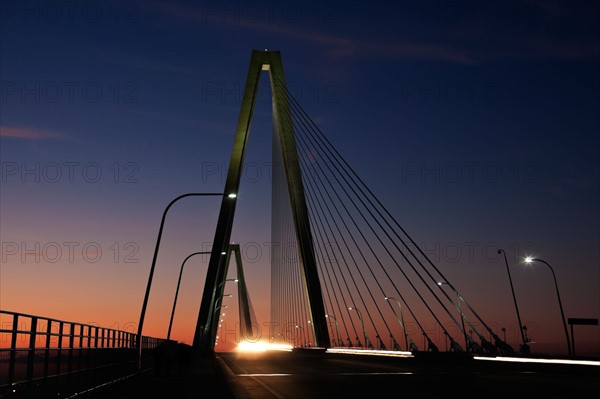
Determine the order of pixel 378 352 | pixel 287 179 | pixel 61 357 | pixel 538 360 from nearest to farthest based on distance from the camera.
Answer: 1. pixel 61 357
2. pixel 538 360
3. pixel 287 179
4. pixel 378 352

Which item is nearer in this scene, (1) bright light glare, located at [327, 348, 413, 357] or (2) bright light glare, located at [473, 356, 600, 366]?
(2) bright light glare, located at [473, 356, 600, 366]

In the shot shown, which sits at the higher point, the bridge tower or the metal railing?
the bridge tower

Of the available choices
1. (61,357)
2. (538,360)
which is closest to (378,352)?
(538,360)

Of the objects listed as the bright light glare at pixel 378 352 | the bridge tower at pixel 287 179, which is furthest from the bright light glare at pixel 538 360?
the bridge tower at pixel 287 179

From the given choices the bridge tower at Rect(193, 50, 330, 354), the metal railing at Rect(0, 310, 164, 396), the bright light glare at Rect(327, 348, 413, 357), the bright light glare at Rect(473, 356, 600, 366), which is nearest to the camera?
the metal railing at Rect(0, 310, 164, 396)

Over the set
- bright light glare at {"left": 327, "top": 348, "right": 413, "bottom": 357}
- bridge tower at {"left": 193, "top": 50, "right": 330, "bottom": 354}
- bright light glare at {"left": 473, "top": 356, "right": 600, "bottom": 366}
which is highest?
bridge tower at {"left": 193, "top": 50, "right": 330, "bottom": 354}

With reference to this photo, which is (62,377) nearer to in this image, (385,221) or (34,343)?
(34,343)

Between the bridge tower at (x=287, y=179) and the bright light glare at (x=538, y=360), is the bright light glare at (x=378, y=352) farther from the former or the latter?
the bright light glare at (x=538, y=360)

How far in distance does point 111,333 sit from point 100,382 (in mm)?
3939

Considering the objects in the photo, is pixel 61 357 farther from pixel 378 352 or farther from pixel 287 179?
pixel 378 352

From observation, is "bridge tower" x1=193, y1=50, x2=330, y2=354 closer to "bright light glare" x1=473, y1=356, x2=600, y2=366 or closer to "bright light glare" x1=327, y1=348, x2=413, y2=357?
"bright light glare" x1=327, y1=348, x2=413, y2=357

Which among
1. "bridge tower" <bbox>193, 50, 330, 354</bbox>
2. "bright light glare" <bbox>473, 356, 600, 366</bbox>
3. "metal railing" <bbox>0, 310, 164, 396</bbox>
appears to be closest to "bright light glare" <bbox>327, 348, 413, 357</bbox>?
"bridge tower" <bbox>193, 50, 330, 354</bbox>

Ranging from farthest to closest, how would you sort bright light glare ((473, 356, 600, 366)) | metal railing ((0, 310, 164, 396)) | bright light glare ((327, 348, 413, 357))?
bright light glare ((327, 348, 413, 357)) → bright light glare ((473, 356, 600, 366)) → metal railing ((0, 310, 164, 396))

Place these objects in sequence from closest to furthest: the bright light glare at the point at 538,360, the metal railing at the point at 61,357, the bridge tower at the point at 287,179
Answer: the metal railing at the point at 61,357 < the bright light glare at the point at 538,360 < the bridge tower at the point at 287,179
